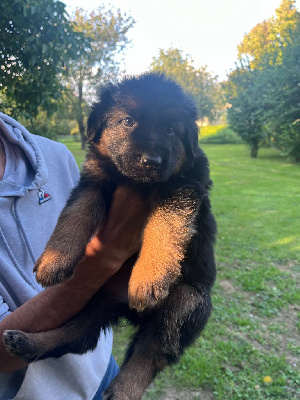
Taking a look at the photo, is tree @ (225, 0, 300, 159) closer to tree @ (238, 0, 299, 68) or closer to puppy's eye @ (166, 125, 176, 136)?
tree @ (238, 0, 299, 68)

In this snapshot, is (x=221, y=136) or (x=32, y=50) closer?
(x=32, y=50)

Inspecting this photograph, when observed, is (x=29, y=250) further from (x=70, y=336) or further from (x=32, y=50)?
(x=32, y=50)

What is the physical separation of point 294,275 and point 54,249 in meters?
5.33

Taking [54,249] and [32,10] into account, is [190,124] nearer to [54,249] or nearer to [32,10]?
[54,249]

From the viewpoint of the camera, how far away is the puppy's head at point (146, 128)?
171 cm

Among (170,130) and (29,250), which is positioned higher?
(170,130)

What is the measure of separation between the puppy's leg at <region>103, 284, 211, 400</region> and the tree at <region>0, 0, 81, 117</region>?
12.9 ft

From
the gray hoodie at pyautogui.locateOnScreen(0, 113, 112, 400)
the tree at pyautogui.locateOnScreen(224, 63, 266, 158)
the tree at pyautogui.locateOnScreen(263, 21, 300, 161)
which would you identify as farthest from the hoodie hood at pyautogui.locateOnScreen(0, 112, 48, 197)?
the tree at pyautogui.locateOnScreen(224, 63, 266, 158)

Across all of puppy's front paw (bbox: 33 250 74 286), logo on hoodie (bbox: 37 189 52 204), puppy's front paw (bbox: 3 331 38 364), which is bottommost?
puppy's front paw (bbox: 3 331 38 364)

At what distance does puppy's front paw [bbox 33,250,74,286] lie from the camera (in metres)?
1.65

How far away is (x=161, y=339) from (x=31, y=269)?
0.79 m

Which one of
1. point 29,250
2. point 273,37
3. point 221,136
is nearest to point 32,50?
point 29,250

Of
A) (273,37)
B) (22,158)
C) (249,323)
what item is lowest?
(249,323)

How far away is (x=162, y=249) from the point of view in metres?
1.68
